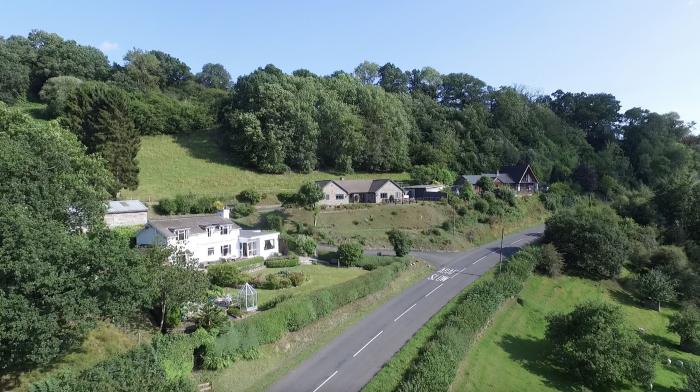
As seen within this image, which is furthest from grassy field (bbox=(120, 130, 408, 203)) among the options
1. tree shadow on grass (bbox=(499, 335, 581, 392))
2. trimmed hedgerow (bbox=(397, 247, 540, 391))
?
tree shadow on grass (bbox=(499, 335, 581, 392))

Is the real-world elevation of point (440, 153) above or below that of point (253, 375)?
above

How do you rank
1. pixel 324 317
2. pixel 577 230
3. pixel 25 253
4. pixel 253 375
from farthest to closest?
pixel 577 230 < pixel 324 317 < pixel 253 375 < pixel 25 253

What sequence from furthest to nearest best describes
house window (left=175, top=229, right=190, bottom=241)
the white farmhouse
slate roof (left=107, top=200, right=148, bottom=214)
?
slate roof (left=107, top=200, right=148, bottom=214), house window (left=175, top=229, right=190, bottom=241), the white farmhouse

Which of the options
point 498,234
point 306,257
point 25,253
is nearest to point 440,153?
point 498,234

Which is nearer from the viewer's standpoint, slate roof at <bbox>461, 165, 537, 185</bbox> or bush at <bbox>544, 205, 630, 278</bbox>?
bush at <bbox>544, 205, 630, 278</bbox>

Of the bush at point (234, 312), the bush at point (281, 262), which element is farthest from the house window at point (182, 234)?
the bush at point (234, 312)

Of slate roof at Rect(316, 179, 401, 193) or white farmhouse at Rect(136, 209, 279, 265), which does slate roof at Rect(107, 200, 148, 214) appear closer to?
white farmhouse at Rect(136, 209, 279, 265)

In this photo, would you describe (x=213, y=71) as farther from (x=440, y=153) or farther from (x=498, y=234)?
(x=498, y=234)

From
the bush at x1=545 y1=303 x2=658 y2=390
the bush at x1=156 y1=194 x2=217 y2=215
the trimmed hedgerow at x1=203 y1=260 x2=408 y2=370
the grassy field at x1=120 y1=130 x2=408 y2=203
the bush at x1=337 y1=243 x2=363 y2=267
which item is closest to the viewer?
the trimmed hedgerow at x1=203 y1=260 x2=408 y2=370
